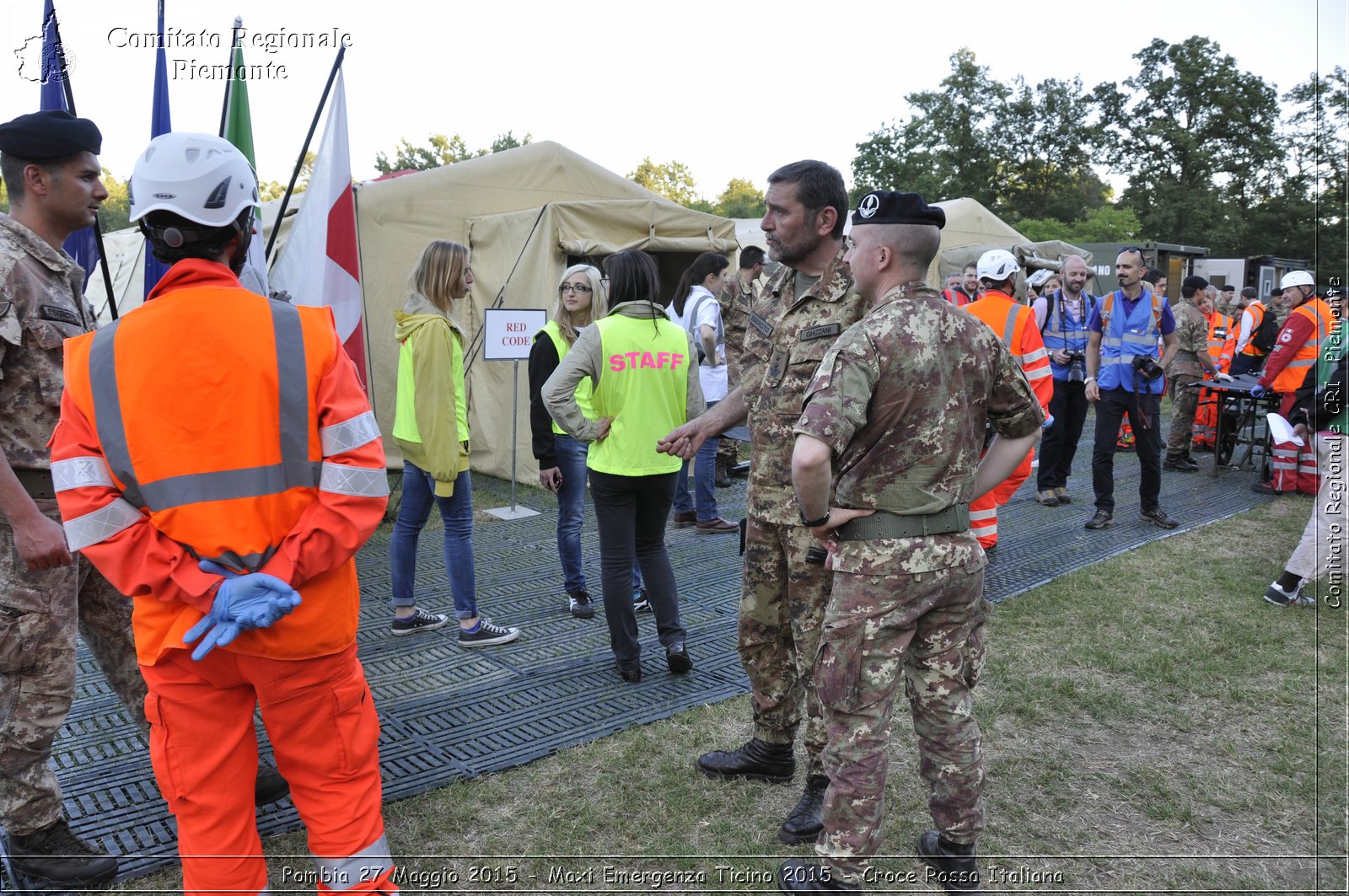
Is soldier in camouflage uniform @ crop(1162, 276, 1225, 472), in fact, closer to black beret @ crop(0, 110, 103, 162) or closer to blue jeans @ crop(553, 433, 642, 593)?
blue jeans @ crop(553, 433, 642, 593)

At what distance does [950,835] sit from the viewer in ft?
8.78

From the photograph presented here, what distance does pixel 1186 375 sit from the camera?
1059 cm

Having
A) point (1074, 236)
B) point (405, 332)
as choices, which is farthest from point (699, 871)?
point (1074, 236)

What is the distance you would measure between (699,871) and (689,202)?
2461 inches

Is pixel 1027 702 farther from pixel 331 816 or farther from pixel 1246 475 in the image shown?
pixel 1246 475

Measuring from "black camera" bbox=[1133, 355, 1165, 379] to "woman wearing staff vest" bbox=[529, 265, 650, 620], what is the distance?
4852 mm

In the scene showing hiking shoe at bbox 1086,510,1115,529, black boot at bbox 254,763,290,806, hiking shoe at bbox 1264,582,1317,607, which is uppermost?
hiking shoe at bbox 1086,510,1115,529

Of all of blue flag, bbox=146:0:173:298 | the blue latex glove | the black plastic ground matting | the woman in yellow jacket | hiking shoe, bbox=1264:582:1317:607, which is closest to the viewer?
the blue latex glove

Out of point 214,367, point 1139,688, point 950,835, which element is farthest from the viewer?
point 1139,688

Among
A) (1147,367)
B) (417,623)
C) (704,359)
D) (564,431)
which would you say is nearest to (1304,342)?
(1147,367)

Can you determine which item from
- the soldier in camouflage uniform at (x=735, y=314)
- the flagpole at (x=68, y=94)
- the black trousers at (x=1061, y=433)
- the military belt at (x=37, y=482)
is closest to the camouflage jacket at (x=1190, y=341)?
the black trousers at (x=1061, y=433)

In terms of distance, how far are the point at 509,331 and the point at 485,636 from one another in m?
3.68

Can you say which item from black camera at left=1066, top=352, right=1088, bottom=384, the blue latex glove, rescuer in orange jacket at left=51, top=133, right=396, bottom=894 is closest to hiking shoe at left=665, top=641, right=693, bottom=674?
rescuer in orange jacket at left=51, top=133, right=396, bottom=894

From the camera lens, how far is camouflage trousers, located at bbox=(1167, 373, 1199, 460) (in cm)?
1046
